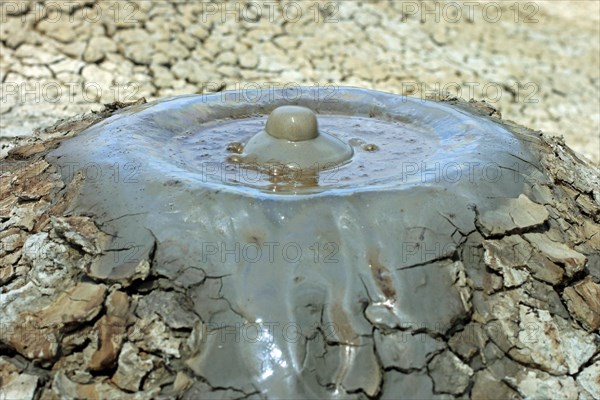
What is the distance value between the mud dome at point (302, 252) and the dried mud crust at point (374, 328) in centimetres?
2

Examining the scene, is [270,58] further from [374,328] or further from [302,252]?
[374,328]

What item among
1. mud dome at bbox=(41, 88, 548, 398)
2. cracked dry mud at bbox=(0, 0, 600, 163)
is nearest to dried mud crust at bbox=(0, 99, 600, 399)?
mud dome at bbox=(41, 88, 548, 398)

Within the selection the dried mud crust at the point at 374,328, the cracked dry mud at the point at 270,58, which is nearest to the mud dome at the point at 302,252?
the dried mud crust at the point at 374,328

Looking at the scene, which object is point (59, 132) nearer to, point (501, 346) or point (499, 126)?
point (499, 126)

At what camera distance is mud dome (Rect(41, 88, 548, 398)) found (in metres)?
2.04

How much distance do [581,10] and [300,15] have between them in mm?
4576

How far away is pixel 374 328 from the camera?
82.1 inches

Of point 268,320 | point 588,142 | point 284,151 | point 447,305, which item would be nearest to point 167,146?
point 284,151

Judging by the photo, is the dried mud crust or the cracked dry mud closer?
the dried mud crust

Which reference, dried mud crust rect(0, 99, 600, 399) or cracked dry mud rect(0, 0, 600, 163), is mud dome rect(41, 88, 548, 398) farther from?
cracked dry mud rect(0, 0, 600, 163)

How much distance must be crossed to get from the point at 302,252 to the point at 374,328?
1.03 ft

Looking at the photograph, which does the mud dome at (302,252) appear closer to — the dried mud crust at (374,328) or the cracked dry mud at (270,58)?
the dried mud crust at (374,328)

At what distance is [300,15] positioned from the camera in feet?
26.2

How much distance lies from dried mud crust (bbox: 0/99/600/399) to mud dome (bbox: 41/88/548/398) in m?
0.02
